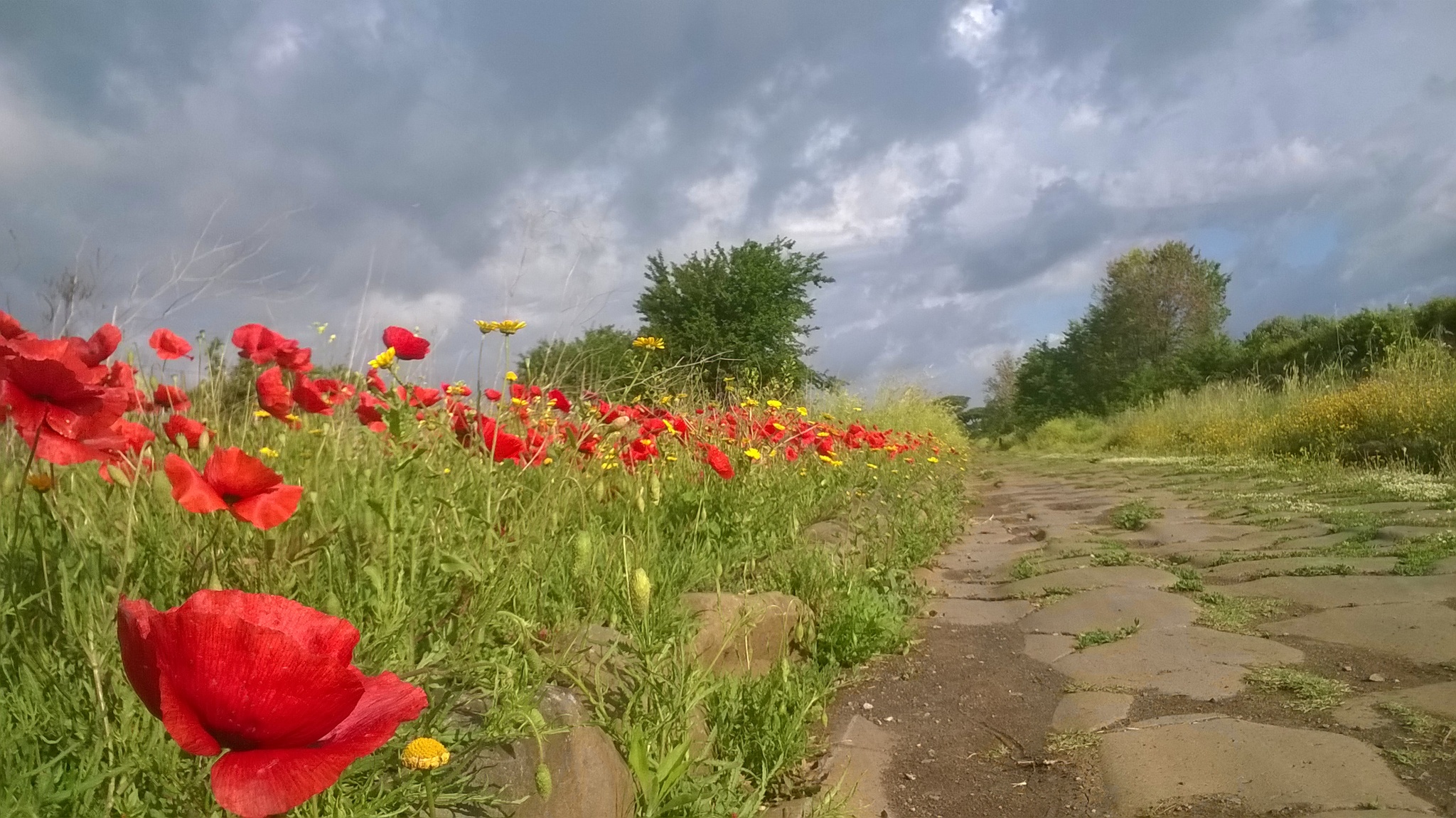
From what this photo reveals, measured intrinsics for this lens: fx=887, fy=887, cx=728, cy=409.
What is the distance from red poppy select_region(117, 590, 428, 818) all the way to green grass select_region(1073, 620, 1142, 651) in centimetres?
267

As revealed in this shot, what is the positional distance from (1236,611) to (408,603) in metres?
2.75

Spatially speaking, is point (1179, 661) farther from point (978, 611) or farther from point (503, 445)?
point (503, 445)

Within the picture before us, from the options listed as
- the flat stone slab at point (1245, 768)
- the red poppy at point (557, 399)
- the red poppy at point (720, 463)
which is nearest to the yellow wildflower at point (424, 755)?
the flat stone slab at point (1245, 768)

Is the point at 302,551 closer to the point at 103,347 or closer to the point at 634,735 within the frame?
the point at 103,347

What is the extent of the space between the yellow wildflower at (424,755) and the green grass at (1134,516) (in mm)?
4865

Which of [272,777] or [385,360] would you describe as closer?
[272,777]

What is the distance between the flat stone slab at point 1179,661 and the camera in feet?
7.74

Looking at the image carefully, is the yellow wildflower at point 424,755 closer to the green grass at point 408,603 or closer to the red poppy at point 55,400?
the green grass at point 408,603

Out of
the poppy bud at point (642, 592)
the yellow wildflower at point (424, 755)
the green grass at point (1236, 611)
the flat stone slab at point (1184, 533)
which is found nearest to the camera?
the yellow wildflower at point (424, 755)

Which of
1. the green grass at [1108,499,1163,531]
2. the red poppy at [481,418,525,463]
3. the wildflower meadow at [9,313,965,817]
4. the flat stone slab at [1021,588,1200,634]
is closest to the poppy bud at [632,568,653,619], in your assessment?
the wildflower meadow at [9,313,965,817]

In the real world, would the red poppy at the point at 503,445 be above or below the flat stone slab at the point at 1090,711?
above

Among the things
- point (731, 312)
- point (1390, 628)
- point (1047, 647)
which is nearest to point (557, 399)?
point (1047, 647)

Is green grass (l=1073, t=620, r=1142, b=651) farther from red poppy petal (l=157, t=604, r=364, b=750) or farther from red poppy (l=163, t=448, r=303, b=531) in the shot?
red poppy petal (l=157, t=604, r=364, b=750)

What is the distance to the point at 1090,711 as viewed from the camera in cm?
226
